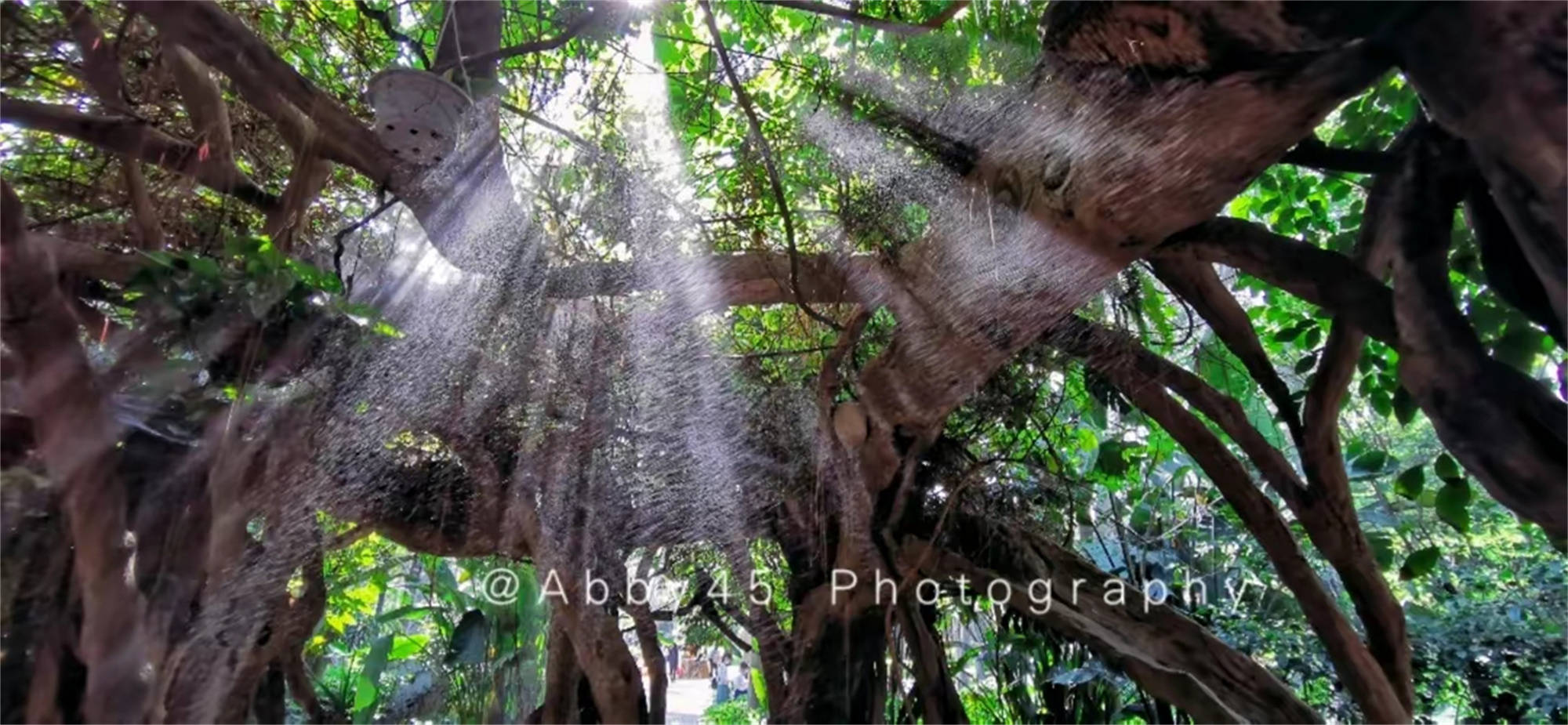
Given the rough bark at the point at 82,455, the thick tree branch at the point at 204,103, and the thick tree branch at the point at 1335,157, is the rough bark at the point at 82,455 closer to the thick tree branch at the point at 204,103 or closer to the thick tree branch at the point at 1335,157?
the thick tree branch at the point at 204,103

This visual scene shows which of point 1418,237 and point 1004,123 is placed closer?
point 1418,237

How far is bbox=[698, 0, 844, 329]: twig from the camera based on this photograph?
4.81 ft

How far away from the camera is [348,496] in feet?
5.41

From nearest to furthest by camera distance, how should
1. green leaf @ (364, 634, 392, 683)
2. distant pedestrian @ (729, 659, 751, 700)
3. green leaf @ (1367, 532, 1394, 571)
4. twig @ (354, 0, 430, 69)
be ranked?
1. twig @ (354, 0, 430, 69)
2. green leaf @ (1367, 532, 1394, 571)
3. distant pedestrian @ (729, 659, 751, 700)
4. green leaf @ (364, 634, 392, 683)

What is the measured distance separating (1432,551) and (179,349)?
5.60 feet

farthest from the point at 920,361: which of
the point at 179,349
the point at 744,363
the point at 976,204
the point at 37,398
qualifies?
the point at 37,398

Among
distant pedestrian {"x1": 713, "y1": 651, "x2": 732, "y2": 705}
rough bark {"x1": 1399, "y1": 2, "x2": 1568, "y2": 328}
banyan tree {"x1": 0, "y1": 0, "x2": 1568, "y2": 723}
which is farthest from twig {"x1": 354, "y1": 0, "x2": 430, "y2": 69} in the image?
distant pedestrian {"x1": 713, "y1": 651, "x2": 732, "y2": 705}

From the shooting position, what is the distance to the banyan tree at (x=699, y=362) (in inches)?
47.3

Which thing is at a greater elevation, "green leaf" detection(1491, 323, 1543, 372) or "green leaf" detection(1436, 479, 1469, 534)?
"green leaf" detection(1491, 323, 1543, 372)

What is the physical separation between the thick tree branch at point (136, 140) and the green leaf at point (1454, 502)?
1.74 metres

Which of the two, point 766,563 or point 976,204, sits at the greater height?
point 976,204

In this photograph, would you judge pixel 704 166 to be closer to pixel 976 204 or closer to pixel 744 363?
pixel 744 363

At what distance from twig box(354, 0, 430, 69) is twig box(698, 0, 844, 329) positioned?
429 millimetres

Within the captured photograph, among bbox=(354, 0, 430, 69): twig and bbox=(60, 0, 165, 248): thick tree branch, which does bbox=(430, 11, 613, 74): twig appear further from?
bbox=(60, 0, 165, 248): thick tree branch
